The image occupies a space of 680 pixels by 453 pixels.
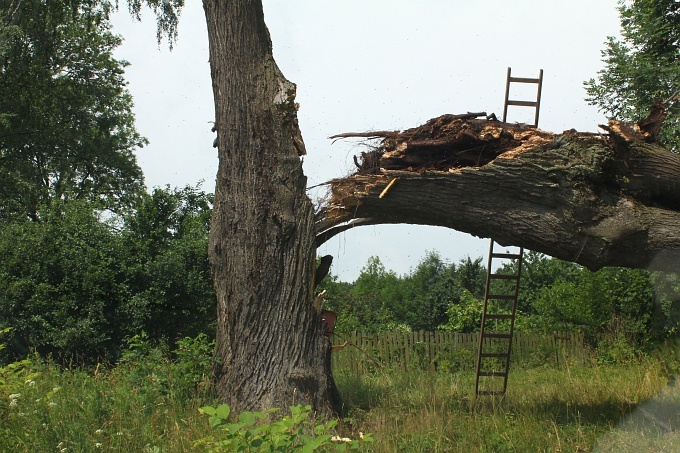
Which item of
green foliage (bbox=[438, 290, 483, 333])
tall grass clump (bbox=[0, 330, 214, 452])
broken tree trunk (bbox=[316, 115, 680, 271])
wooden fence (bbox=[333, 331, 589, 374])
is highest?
broken tree trunk (bbox=[316, 115, 680, 271])

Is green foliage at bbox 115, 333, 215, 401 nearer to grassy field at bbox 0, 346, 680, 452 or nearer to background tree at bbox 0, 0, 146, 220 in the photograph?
grassy field at bbox 0, 346, 680, 452

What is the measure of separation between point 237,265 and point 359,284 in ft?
98.6

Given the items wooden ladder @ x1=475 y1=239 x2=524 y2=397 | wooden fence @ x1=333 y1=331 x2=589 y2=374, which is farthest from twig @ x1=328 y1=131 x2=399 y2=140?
wooden fence @ x1=333 y1=331 x2=589 y2=374

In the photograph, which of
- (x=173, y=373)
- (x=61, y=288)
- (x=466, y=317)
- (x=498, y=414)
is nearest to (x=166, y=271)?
(x=61, y=288)

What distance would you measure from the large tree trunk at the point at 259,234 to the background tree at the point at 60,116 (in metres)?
14.8

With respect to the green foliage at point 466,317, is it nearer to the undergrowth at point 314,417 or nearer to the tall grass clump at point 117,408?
the undergrowth at point 314,417

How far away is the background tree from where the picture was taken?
933 inches

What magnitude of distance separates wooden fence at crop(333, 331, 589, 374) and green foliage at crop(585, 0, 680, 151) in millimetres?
6386

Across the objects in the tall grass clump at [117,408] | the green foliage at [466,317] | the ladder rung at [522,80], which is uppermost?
the ladder rung at [522,80]

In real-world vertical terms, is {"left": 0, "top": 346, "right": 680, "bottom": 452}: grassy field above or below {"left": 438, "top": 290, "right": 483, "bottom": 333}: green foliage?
below

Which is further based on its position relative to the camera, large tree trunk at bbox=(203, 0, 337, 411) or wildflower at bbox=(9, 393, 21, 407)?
large tree trunk at bbox=(203, 0, 337, 411)

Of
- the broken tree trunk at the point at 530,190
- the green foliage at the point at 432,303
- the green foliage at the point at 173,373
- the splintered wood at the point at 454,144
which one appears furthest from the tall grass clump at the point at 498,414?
the green foliage at the point at 432,303

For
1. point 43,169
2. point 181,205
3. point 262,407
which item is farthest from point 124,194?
point 262,407

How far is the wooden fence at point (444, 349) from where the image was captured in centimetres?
1738
